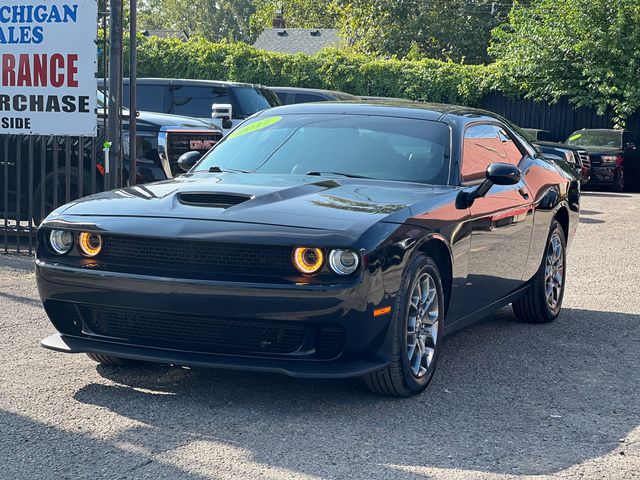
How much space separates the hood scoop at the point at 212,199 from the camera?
5395 mm

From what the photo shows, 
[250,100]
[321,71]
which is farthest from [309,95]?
[321,71]

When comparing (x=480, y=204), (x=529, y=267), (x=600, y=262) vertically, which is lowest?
(x=600, y=262)

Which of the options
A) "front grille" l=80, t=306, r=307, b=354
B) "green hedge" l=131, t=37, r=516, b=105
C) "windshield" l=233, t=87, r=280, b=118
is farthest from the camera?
"green hedge" l=131, t=37, r=516, b=105

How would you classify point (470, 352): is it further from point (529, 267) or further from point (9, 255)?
point (9, 255)

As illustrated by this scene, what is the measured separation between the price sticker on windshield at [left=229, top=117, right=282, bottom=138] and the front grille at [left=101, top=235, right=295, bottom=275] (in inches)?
75.0

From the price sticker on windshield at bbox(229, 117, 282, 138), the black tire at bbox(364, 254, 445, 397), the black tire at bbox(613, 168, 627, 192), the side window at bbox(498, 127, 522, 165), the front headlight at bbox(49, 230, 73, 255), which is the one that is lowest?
the black tire at bbox(613, 168, 627, 192)

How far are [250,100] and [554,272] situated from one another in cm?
932

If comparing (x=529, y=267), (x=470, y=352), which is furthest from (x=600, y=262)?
(x=470, y=352)

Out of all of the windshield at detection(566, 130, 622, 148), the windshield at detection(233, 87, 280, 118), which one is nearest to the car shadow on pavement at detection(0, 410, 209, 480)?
the windshield at detection(233, 87, 280, 118)

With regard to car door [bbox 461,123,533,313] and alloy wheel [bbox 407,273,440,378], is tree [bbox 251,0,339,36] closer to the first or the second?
car door [bbox 461,123,533,313]

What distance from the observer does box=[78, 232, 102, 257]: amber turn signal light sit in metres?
5.34

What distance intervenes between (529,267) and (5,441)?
12.6ft

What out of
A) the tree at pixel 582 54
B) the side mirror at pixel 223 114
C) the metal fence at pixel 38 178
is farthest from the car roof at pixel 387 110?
the tree at pixel 582 54

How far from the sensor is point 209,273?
16.5 feet
